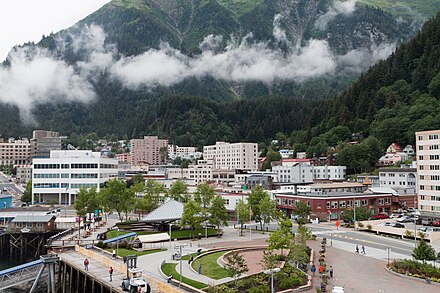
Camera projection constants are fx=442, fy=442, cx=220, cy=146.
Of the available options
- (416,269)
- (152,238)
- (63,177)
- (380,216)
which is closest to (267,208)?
(152,238)

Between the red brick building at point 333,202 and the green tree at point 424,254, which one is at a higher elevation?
the red brick building at point 333,202

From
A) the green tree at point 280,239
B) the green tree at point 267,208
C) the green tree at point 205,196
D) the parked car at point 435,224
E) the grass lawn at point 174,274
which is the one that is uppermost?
the green tree at point 205,196

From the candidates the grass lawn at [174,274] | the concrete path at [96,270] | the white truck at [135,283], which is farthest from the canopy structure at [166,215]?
the white truck at [135,283]

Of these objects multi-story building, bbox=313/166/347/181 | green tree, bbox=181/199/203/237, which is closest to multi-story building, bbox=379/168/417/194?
multi-story building, bbox=313/166/347/181

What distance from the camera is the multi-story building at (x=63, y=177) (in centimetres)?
12925

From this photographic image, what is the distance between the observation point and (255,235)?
71.0 m

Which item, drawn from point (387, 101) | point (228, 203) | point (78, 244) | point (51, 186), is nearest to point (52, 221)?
point (78, 244)

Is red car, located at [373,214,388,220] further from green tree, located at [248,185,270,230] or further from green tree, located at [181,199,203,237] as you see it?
green tree, located at [181,199,203,237]

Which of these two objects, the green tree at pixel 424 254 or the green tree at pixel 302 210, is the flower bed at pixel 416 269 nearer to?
the green tree at pixel 424 254

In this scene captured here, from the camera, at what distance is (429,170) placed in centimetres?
8488

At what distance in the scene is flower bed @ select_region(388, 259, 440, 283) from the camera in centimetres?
4153

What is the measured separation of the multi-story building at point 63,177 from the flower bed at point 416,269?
9943 centimetres

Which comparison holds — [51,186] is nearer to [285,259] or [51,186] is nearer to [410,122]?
[285,259]

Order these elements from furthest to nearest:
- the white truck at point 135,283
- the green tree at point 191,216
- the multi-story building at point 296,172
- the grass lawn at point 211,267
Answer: the multi-story building at point 296,172 → the green tree at point 191,216 → the grass lawn at point 211,267 → the white truck at point 135,283
